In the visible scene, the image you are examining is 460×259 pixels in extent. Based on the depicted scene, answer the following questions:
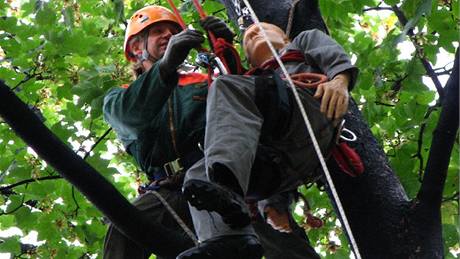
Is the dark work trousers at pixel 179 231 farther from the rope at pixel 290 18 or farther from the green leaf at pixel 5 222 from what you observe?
the green leaf at pixel 5 222

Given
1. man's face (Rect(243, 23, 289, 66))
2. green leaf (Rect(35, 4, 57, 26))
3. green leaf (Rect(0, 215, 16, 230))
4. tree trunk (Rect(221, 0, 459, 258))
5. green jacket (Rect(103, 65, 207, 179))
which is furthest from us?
green leaf (Rect(0, 215, 16, 230))

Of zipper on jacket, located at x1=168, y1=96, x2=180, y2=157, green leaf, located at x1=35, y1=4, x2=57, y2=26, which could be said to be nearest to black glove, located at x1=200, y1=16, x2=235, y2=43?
zipper on jacket, located at x1=168, y1=96, x2=180, y2=157

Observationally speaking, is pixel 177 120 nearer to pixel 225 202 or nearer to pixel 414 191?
pixel 225 202

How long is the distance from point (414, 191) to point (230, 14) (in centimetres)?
159

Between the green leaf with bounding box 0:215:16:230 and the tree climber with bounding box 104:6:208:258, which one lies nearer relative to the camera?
the tree climber with bounding box 104:6:208:258

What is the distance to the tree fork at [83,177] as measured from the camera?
9.19ft

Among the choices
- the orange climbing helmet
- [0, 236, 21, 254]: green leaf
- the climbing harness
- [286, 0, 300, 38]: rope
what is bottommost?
[0, 236, 21, 254]: green leaf

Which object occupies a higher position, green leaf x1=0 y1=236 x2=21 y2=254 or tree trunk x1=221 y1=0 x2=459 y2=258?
green leaf x1=0 y1=236 x2=21 y2=254

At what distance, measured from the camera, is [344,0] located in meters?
5.02

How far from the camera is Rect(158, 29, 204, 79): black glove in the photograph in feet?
10.1

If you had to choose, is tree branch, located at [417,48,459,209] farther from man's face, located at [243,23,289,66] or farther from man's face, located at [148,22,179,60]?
man's face, located at [148,22,179,60]

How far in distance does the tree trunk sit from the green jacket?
73cm

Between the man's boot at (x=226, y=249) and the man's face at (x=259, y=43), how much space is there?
1.08 metres

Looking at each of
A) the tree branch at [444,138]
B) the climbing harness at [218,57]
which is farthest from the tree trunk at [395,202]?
the climbing harness at [218,57]
